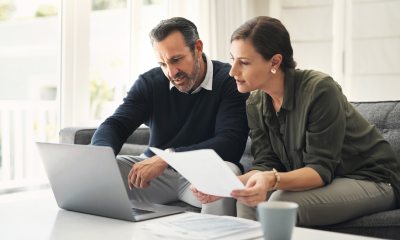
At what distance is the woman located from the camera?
167 centimetres

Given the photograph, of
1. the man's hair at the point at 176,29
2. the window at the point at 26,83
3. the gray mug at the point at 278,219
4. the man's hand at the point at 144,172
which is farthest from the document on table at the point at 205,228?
the window at the point at 26,83

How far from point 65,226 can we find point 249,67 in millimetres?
807

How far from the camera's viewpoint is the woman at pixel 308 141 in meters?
1.67

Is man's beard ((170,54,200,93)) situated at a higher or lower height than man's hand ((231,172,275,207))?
higher

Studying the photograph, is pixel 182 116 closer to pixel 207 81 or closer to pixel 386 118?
pixel 207 81

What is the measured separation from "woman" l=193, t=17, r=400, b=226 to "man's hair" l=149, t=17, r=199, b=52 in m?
0.32

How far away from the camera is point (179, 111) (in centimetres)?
223

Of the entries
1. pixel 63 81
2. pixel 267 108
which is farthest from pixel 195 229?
pixel 63 81

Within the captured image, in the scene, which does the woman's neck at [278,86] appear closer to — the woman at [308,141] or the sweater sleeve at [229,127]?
the woman at [308,141]

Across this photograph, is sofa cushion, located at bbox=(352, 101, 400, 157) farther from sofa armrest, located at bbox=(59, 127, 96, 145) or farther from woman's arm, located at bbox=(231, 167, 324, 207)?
sofa armrest, located at bbox=(59, 127, 96, 145)

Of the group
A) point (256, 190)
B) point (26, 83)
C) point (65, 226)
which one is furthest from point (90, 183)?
point (26, 83)

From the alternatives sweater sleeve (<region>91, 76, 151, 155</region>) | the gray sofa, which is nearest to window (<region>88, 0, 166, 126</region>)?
the gray sofa

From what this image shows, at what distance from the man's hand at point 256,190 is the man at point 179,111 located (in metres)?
0.38

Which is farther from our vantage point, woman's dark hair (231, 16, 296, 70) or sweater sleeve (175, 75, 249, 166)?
sweater sleeve (175, 75, 249, 166)
